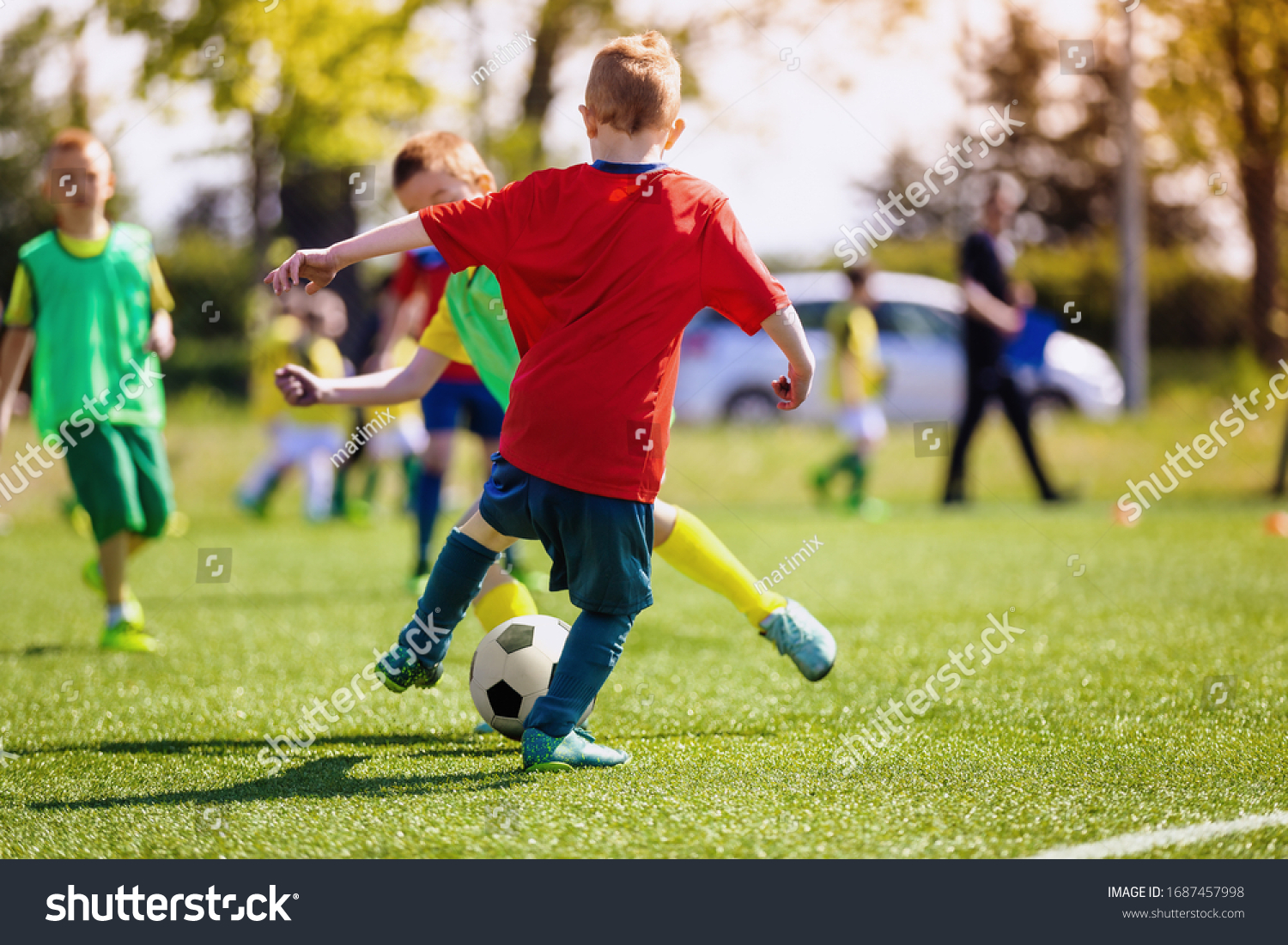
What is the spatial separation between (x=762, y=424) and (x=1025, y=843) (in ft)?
43.2

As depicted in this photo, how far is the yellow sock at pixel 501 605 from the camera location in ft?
11.9

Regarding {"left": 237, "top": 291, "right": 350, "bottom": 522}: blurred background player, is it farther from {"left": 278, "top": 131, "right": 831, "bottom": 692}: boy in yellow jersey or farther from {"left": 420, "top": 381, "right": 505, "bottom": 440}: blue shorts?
{"left": 278, "top": 131, "right": 831, "bottom": 692}: boy in yellow jersey

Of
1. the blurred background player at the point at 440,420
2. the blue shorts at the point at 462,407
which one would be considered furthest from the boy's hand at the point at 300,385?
the blue shorts at the point at 462,407

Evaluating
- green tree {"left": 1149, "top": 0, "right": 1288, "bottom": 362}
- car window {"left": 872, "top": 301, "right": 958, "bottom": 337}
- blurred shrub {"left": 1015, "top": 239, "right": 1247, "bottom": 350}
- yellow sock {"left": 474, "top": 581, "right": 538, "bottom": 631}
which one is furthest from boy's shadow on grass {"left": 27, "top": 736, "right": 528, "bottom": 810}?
car window {"left": 872, "top": 301, "right": 958, "bottom": 337}

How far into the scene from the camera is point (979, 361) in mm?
10398

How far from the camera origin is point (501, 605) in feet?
12.0

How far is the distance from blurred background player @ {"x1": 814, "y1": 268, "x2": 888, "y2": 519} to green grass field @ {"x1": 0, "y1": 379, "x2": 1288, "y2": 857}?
2104 mm

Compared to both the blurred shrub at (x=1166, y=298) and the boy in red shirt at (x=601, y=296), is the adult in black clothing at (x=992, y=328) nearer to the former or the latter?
the blurred shrub at (x=1166, y=298)

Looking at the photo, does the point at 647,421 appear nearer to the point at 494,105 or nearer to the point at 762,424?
the point at 494,105

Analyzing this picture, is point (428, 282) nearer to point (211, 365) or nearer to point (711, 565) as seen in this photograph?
point (711, 565)

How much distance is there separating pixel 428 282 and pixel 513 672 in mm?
2909

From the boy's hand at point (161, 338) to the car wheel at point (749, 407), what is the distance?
1123cm

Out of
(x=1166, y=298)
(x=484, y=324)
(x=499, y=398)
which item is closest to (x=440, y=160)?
(x=484, y=324)

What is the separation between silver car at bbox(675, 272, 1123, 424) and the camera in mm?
15609
